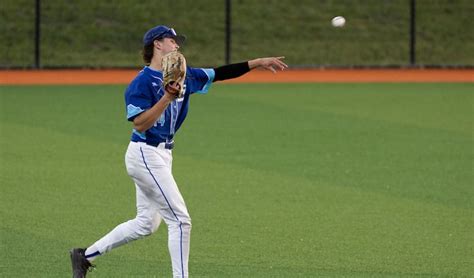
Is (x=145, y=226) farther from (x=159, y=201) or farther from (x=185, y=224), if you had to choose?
(x=185, y=224)

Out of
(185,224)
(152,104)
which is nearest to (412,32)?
(152,104)

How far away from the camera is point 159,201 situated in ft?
25.2

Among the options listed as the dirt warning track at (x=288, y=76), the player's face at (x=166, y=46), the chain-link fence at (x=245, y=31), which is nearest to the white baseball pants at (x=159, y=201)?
the player's face at (x=166, y=46)

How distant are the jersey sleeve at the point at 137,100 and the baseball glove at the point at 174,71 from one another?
0.89 feet

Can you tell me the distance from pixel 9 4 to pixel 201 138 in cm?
1450

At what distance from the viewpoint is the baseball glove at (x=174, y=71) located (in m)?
7.26

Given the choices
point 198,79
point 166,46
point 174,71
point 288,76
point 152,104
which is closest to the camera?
point 174,71

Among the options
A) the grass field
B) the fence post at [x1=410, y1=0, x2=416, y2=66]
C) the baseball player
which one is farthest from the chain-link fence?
the baseball player

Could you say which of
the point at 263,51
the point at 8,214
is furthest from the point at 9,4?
the point at 8,214

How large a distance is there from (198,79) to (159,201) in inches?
43.2

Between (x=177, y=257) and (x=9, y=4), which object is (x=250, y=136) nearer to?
(x=177, y=257)

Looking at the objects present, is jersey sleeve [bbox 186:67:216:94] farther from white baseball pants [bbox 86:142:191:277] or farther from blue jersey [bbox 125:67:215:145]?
white baseball pants [bbox 86:142:191:277]

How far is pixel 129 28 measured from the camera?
29.0 m

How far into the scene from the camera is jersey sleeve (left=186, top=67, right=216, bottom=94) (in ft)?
26.7
